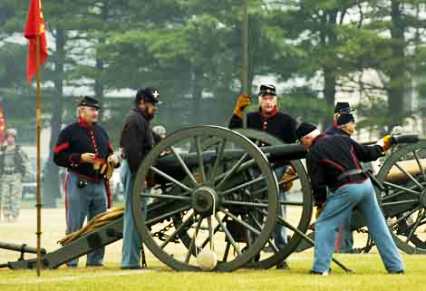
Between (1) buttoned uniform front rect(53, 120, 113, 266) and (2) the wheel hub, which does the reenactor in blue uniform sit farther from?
(2) the wheel hub

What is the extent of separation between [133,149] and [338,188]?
1.76 metres

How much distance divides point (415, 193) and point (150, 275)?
179 inches

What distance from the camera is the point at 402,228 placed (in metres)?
16.1

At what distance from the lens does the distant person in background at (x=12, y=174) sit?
→ 28281 millimetres

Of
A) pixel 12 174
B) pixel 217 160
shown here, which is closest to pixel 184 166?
pixel 217 160

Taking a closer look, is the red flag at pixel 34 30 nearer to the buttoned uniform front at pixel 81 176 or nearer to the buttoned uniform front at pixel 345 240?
the buttoned uniform front at pixel 81 176

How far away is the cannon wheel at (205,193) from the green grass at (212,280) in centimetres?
25

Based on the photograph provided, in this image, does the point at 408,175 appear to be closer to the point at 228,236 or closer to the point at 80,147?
the point at 80,147

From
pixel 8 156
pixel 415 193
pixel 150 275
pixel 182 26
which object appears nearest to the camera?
pixel 150 275

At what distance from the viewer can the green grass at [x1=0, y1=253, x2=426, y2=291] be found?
10.9m

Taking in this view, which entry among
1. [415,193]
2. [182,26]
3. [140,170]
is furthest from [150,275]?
[182,26]

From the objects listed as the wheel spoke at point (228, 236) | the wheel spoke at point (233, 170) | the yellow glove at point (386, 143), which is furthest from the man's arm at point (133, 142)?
the yellow glove at point (386, 143)

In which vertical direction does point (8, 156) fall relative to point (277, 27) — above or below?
below

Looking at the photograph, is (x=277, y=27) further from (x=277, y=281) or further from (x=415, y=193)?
(x=277, y=281)
